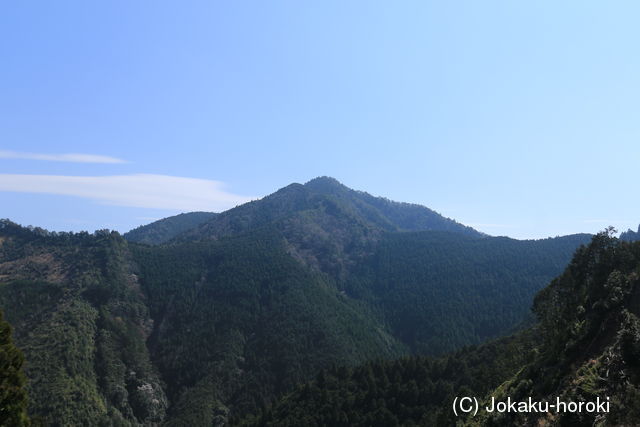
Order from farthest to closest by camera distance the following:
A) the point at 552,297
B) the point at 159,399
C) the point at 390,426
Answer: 1. the point at 159,399
2. the point at 390,426
3. the point at 552,297

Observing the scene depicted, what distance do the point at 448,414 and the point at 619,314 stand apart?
34.2 metres

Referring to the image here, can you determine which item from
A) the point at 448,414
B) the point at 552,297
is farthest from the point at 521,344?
the point at 448,414

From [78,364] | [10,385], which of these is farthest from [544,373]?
[78,364]

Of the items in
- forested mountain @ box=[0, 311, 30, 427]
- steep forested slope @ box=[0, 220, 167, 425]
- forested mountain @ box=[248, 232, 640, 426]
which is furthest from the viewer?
steep forested slope @ box=[0, 220, 167, 425]

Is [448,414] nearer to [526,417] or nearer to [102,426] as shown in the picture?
[526,417]

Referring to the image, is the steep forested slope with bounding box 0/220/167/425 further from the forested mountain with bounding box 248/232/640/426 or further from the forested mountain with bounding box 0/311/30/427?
the forested mountain with bounding box 0/311/30/427

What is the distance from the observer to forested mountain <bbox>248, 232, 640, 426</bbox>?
3828 cm

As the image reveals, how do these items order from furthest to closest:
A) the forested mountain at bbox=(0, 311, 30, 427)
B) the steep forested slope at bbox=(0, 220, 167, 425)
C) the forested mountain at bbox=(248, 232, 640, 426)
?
the steep forested slope at bbox=(0, 220, 167, 425) → the forested mountain at bbox=(0, 311, 30, 427) → the forested mountain at bbox=(248, 232, 640, 426)

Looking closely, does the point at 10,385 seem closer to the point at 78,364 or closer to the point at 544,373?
the point at 544,373

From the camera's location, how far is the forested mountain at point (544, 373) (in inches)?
1507

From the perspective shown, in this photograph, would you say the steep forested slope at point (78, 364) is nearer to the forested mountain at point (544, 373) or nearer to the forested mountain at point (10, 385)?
the forested mountain at point (544, 373)

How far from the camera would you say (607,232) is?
73500mm

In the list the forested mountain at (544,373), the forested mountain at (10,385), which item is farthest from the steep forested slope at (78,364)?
the forested mountain at (10,385)

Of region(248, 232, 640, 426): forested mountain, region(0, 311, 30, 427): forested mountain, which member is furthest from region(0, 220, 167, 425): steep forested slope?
region(0, 311, 30, 427): forested mountain
